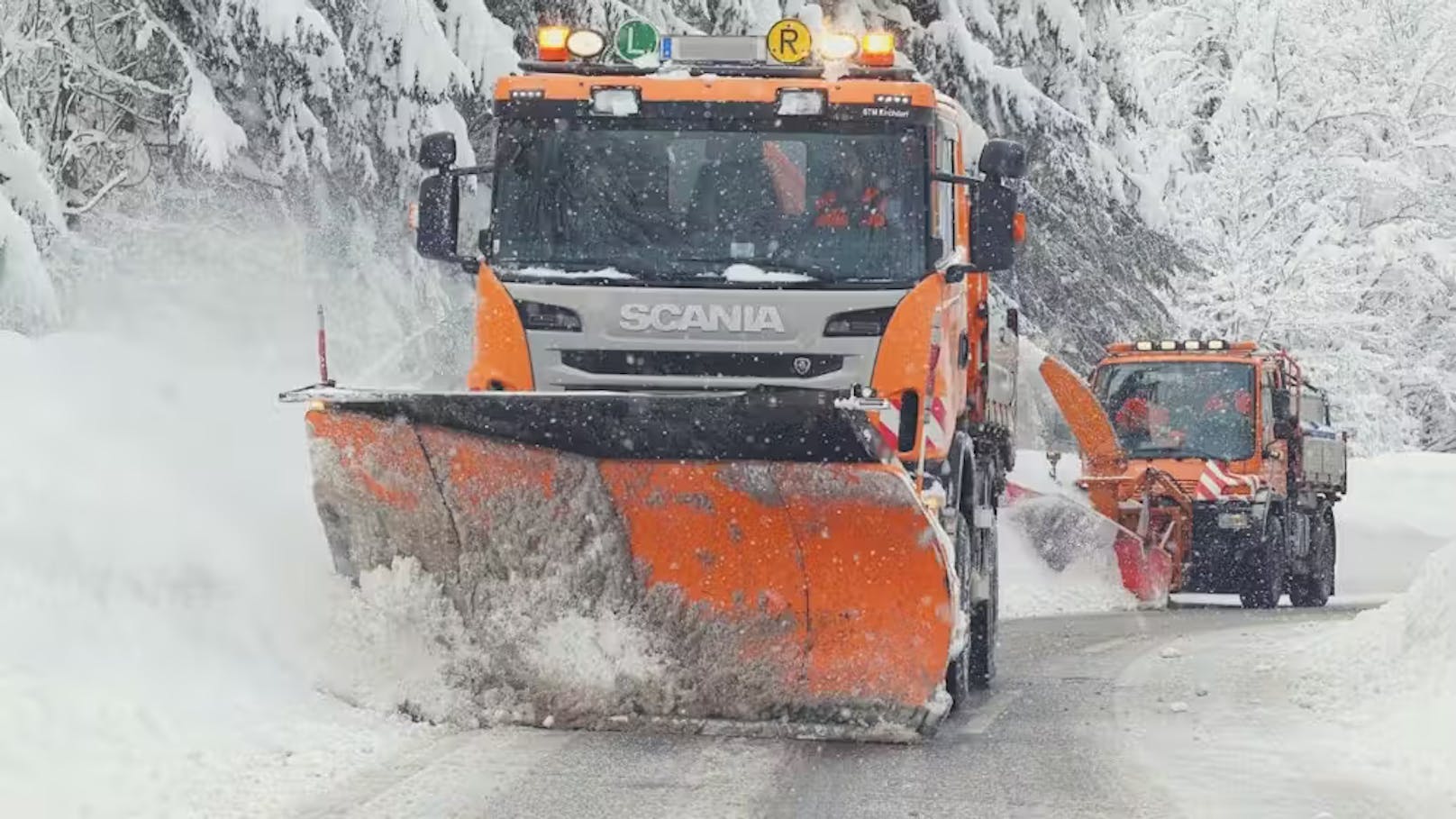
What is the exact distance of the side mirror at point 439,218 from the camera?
852 centimetres

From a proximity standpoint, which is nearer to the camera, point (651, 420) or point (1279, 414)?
Answer: point (651, 420)

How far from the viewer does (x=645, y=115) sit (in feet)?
27.6

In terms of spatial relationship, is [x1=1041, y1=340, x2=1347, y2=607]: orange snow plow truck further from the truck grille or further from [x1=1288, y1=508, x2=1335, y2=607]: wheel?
the truck grille

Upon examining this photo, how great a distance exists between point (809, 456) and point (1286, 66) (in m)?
27.5

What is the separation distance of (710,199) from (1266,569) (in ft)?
35.5

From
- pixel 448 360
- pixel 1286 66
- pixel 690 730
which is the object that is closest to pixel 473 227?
pixel 690 730

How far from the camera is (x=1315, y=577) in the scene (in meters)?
19.7

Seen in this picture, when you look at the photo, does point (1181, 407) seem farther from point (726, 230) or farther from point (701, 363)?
point (701, 363)

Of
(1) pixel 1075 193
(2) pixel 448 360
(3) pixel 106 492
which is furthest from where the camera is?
(1) pixel 1075 193

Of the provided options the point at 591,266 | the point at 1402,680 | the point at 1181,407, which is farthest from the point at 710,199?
the point at 1181,407

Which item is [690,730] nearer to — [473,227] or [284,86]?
[473,227]

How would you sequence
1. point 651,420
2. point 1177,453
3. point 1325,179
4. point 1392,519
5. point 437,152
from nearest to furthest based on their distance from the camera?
point 651,420 → point 437,152 → point 1177,453 → point 1392,519 → point 1325,179

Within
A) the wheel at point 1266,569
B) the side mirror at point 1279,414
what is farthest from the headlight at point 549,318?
the side mirror at point 1279,414

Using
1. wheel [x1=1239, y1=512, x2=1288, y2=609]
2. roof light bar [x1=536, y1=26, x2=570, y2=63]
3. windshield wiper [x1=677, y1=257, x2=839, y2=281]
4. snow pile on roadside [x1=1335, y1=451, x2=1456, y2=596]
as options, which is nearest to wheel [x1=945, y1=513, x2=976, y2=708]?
windshield wiper [x1=677, y1=257, x2=839, y2=281]
